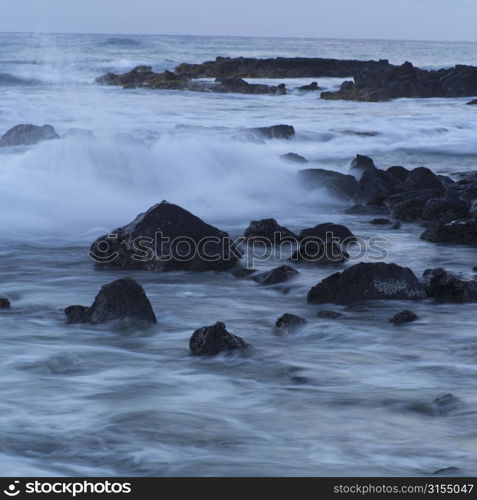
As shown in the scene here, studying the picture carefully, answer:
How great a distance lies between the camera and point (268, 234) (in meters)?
9.70

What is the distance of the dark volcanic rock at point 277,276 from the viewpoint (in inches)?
316

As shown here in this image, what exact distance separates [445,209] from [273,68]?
42.9 meters

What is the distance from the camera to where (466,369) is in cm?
588

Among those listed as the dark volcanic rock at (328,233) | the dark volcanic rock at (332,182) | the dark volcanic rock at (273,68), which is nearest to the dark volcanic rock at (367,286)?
the dark volcanic rock at (328,233)

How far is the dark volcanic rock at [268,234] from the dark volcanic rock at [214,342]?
3.60m

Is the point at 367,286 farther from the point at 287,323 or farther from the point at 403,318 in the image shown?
the point at 287,323

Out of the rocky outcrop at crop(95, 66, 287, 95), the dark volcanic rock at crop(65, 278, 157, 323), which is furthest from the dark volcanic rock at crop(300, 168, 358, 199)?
the rocky outcrop at crop(95, 66, 287, 95)

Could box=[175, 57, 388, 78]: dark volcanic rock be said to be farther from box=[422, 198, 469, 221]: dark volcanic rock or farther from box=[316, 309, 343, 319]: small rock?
box=[316, 309, 343, 319]: small rock

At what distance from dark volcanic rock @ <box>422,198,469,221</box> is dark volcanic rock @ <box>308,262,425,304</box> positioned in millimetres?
3349

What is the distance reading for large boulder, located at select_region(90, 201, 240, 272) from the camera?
848 cm

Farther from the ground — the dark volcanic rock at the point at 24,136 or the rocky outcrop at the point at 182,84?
the rocky outcrop at the point at 182,84

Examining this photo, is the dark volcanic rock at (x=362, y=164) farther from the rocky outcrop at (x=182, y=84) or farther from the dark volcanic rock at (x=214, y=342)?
the rocky outcrop at (x=182, y=84)

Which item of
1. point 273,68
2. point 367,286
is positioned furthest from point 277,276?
point 273,68

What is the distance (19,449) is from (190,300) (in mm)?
3220
